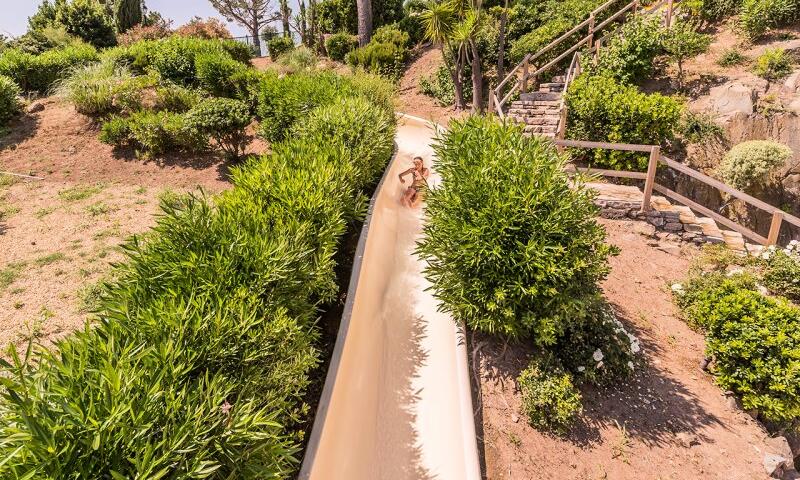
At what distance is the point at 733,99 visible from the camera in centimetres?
1309

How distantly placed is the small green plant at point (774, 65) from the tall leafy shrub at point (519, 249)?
1280 centimetres

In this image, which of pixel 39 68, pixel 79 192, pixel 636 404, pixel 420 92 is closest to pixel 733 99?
pixel 636 404

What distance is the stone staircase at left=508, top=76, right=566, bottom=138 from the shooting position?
571 inches

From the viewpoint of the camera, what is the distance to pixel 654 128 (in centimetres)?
1152

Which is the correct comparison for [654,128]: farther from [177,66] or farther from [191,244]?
[177,66]

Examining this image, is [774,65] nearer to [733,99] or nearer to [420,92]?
[733,99]

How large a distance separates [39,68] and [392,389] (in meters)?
25.8

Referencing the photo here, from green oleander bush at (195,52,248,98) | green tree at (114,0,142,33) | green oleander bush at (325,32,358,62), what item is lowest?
green oleander bush at (195,52,248,98)

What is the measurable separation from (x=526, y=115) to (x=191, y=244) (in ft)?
45.5

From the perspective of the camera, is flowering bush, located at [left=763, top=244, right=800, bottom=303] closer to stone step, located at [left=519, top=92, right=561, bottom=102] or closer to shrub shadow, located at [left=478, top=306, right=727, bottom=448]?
shrub shadow, located at [left=478, top=306, right=727, bottom=448]

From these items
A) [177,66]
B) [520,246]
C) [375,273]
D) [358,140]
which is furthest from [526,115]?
[177,66]

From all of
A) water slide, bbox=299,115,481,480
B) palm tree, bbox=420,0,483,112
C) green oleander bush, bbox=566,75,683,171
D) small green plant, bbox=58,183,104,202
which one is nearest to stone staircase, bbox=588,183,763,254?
green oleander bush, bbox=566,75,683,171

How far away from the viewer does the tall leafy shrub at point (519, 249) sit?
5719 mm

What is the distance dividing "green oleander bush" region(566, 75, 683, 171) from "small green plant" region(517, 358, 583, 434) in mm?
8279
